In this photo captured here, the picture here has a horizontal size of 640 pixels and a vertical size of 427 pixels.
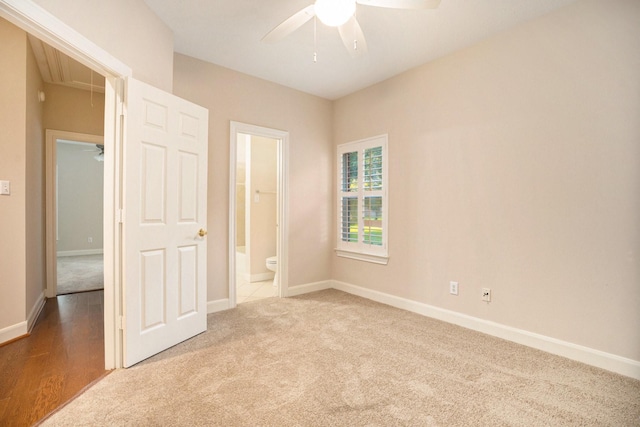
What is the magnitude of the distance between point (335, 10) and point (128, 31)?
1.52 m

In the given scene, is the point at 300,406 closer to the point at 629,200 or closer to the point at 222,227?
the point at 222,227

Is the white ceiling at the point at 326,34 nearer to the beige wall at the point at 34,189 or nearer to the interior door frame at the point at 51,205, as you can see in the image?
the beige wall at the point at 34,189

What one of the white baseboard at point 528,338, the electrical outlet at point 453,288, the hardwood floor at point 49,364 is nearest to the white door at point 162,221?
the hardwood floor at point 49,364

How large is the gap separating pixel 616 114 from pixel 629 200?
1.98 feet

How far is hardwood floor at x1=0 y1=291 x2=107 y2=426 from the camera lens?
1.76 metres

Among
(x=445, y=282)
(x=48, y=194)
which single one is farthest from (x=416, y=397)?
(x=48, y=194)

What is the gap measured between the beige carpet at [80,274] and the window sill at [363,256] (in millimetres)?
3455

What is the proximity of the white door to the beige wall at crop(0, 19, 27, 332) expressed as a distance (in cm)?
126

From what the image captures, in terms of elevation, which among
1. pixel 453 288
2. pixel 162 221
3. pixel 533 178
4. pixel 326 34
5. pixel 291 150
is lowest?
pixel 453 288

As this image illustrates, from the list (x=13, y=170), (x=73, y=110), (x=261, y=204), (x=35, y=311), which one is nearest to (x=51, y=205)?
(x=73, y=110)

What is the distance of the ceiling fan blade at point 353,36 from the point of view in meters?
2.07

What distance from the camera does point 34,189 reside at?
10.5 feet

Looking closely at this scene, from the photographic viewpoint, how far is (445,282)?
3152 millimetres

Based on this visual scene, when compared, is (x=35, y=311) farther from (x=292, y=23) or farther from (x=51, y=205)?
(x=292, y=23)
